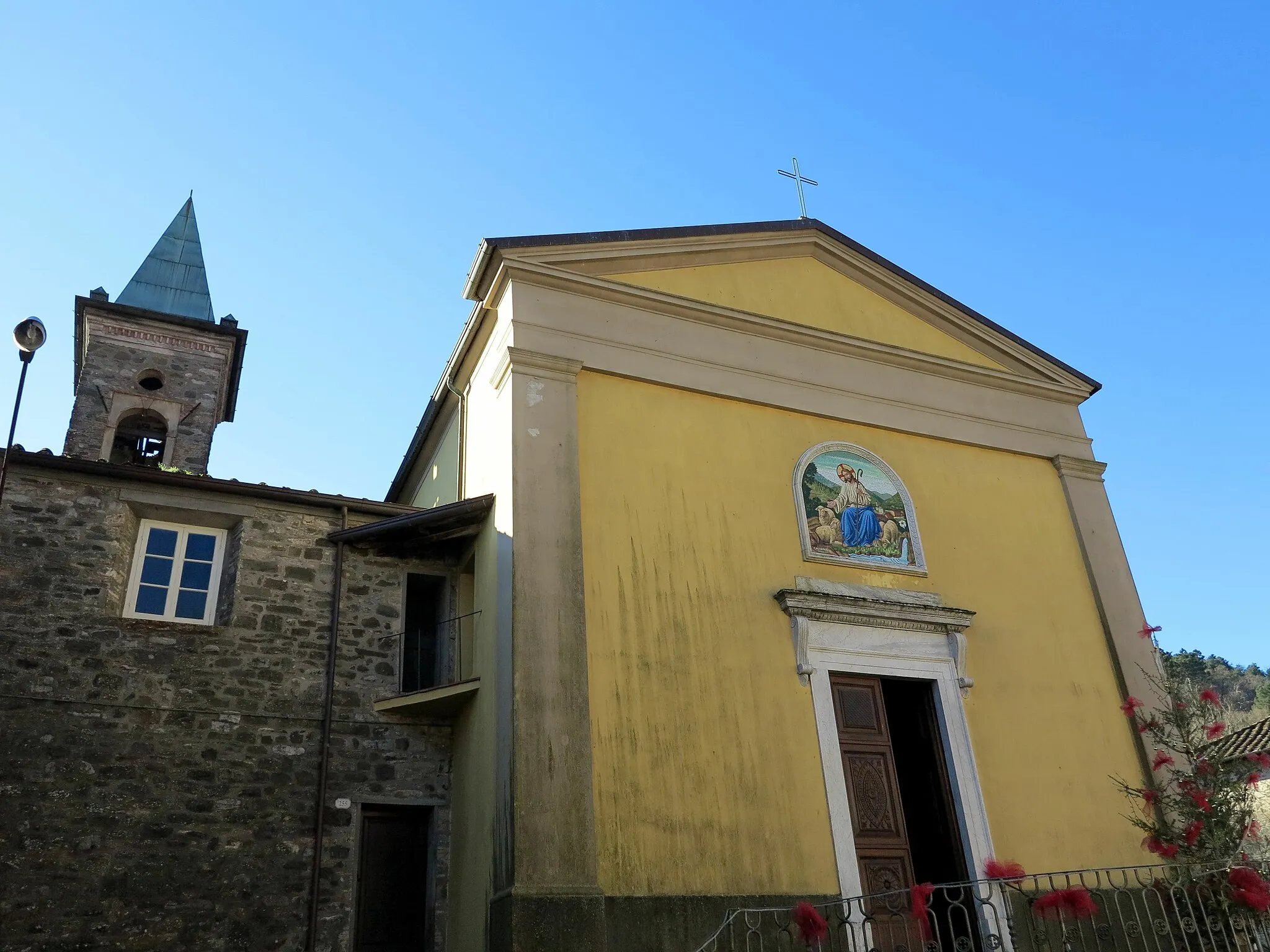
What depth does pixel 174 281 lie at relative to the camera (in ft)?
68.7

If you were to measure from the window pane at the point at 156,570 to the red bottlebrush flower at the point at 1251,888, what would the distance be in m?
9.70

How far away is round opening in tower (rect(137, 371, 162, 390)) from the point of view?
18766 millimetres

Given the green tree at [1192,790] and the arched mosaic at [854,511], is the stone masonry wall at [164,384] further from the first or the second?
the green tree at [1192,790]

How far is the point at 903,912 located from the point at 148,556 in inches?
308

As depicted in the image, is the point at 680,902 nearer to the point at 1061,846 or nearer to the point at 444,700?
the point at 444,700

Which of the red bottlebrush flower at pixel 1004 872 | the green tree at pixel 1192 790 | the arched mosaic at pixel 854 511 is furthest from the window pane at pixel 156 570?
the green tree at pixel 1192 790

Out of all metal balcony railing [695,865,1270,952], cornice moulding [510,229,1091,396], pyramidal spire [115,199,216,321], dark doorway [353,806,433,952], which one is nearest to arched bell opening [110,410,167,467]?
pyramidal spire [115,199,216,321]

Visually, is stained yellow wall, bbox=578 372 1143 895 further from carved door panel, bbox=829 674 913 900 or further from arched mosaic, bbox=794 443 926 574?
carved door panel, bbox=829 674 913 900

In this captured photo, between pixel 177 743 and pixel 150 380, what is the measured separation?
1171 cm

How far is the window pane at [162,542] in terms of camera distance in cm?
1016

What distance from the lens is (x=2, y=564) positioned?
925cm

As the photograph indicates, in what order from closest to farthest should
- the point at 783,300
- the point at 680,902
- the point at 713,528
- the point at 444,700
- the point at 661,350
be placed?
the point at 680,902 < the point at 444,700 < the point at 713,528 < the point at 661,350 < the point at 783,300

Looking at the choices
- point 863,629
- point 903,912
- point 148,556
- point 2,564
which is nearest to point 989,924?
point 903,912

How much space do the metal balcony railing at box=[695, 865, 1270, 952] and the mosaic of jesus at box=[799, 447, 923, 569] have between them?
133 inches
